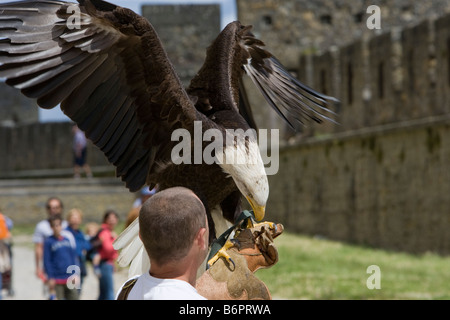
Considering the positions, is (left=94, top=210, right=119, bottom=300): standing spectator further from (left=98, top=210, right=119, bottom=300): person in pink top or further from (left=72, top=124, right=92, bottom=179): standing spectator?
(left=72, top=124, right=92, bottom=179): standing spectator

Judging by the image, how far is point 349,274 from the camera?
40.4 feet

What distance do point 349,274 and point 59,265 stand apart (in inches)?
193

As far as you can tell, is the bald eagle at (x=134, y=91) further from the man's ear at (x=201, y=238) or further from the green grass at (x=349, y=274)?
the green grass at (x=349, y=274)

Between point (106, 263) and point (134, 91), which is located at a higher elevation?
point (134, 91)

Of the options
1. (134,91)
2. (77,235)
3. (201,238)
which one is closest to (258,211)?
(134,91)

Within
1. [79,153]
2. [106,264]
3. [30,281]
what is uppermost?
[79,153]


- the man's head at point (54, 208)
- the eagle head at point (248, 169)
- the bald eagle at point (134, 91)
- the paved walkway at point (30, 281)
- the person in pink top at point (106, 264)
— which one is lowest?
the paved walkway at point (30, 281)

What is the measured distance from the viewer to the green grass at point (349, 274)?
32.6ft

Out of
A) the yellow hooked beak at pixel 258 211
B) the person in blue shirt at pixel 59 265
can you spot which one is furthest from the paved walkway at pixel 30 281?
the yellow hooked beak at pixel 258 211

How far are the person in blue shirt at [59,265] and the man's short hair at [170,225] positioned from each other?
6112 mm

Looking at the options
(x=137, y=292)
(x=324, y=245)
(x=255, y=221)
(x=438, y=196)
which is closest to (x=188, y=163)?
(x=255, y=221)

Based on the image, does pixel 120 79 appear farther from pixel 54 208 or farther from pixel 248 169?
pixel 54 208

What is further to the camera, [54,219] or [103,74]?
[54,219]

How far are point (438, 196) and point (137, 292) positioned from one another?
13982 mm
